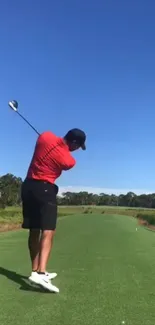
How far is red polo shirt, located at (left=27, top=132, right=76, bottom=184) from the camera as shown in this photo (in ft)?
22.5

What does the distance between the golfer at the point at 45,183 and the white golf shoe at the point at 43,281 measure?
34cm

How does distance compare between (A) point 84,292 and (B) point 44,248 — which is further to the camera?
(B) point 44,248

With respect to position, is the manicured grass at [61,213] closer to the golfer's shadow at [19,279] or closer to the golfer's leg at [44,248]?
the golfer's shadow at [19,279]

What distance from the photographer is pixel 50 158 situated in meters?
6.84

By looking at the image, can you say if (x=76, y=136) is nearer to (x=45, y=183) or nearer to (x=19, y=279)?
(x=45, y=183)

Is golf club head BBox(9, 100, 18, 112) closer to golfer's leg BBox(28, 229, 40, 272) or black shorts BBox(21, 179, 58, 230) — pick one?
black shorts BBox(21, 179, 58, 230)

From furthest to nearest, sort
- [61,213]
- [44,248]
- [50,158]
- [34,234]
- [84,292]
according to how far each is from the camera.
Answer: [61,213] < [34,234] < [50,158] < [44,248] < [84,292]

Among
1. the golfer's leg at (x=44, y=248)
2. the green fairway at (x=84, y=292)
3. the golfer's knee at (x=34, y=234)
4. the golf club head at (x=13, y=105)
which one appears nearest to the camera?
the green fairway at (x=84, y=292)

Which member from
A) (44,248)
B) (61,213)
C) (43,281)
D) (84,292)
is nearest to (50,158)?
(44,248)

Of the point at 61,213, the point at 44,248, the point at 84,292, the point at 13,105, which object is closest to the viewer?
the point at 84,292

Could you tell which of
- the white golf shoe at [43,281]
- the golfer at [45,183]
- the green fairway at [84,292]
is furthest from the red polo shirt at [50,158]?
A: the green fairway at [84,292]

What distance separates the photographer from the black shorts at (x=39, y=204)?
6797 mm

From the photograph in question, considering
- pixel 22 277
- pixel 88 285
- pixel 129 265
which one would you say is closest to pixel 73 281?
pixel 88 285

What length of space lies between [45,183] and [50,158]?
35 centimetres
